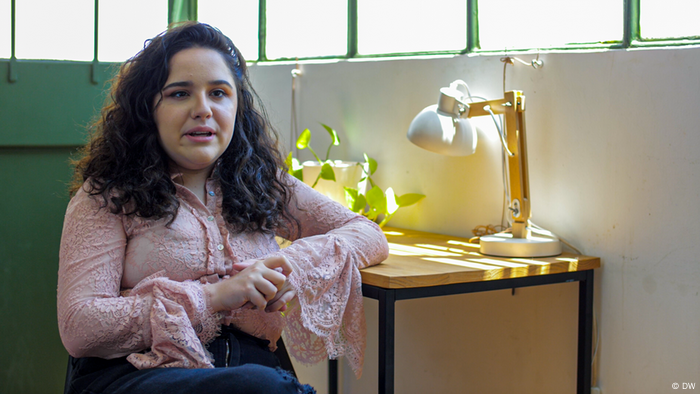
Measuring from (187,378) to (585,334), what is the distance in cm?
117

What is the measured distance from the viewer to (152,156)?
1342mm

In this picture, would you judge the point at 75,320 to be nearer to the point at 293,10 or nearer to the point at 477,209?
the point at 477,209

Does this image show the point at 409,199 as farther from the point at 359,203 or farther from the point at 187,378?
the point at 187,378

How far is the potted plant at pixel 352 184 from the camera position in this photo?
7.19 feet

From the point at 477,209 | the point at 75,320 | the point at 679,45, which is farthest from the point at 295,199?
the point at 679,45

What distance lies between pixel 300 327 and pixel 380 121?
1.11m

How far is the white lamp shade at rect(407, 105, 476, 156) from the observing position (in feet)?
6.10

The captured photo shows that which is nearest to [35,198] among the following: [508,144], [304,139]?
[304,139]

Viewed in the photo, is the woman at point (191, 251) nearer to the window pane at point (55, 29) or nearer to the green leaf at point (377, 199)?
the green leaf at point (377, 199)

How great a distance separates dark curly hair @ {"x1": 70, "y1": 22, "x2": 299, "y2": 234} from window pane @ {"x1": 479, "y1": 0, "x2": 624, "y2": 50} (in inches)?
36.5

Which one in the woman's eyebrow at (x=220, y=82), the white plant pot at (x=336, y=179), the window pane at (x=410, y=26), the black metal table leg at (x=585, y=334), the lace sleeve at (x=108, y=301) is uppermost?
the window pane at (x=410, y=26)

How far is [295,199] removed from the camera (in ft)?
5.24

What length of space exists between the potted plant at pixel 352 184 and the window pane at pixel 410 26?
0.37m

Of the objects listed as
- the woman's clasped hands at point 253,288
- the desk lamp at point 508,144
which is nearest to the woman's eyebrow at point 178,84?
the woman's clasped hands at point 253,288
